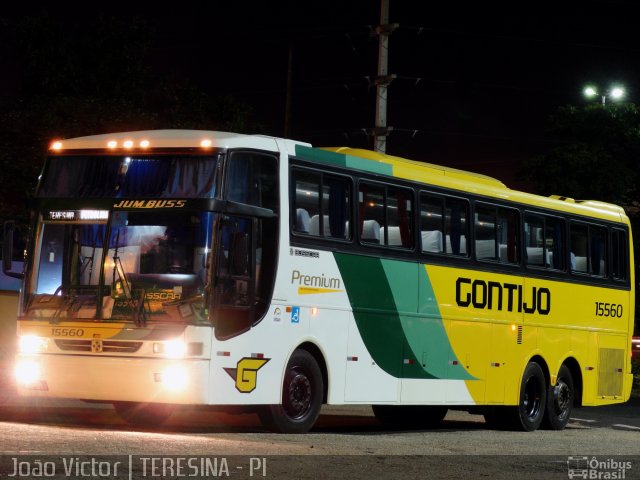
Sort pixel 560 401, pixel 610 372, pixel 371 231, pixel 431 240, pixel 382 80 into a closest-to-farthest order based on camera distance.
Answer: pixel 371 231 < pixel 431 240 < pixel 560 401 < pixel 610 372 < pixel 382 80

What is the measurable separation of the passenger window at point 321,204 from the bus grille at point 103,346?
2454 millimetres

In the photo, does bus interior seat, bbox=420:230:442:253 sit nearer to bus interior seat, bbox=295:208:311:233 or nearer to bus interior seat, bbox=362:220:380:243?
bus interior seat, bbox=362:220:380:243

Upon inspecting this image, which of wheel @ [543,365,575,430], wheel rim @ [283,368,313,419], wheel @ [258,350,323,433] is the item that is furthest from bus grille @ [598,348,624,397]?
wheel rim @ [283,368,313,419]

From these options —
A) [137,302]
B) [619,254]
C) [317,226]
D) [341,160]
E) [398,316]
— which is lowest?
[137,302]

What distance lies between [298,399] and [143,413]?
210 centimetres

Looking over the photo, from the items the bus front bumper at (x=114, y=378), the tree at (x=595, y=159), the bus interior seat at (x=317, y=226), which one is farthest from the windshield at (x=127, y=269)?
the tree at (x=595, y=159)

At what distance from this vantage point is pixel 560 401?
22.5 metres

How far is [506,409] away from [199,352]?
24.6 feet

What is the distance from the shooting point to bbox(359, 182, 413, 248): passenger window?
18.1 metres

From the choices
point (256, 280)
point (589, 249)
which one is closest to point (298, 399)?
point (256, 280)

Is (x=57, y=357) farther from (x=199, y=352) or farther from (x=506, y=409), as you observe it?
(x=506, y=409)

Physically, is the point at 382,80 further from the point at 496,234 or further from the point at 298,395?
the point at 298,395

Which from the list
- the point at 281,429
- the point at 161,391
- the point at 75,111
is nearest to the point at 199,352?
the point at 161,391

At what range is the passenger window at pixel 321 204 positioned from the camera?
55.4ft
